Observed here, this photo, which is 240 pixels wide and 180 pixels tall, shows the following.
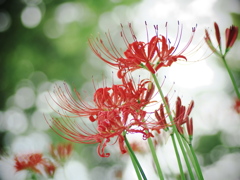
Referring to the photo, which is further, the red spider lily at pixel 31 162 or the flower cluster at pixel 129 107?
the red spider lily at pixel 31 162

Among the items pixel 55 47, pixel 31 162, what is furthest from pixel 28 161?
pixel 55 47

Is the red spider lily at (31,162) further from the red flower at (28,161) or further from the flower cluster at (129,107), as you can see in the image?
the flower cluster at (129,107)

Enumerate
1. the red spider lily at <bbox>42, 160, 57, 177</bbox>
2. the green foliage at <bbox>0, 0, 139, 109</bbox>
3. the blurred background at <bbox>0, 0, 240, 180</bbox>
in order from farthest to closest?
the green foliage at <bbox>0, 0, 139, 109</bbox>
the blurred background at <bbox>0, 0, 240, 180</bbox>
the red spider lily at <bbox>42, 160, 57, 177</bbox>

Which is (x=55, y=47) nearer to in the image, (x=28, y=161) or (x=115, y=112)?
(x=28, y=161)

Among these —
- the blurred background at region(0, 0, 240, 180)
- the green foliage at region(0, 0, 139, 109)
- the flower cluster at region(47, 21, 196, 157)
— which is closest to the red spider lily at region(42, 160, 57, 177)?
the flower cluster at region(47, 21, 196, 157)

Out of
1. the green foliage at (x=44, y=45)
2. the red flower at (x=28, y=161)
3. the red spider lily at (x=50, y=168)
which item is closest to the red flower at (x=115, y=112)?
the red spider lily at (x=50, y=168)

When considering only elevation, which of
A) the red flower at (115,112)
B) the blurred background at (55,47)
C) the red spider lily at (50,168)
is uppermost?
the blurred background at (55,47)

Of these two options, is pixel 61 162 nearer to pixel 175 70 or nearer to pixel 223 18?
pixel 175 70

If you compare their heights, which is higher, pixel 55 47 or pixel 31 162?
pixel 55 47

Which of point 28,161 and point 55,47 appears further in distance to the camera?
point 55,47

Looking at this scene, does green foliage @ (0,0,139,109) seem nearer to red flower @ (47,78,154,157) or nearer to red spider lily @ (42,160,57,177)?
red spider lily @ (42,160,57,177)

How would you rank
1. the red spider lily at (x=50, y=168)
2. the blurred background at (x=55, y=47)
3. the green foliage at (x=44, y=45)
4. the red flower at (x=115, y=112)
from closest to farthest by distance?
1. the red flower at (x=115, y=112)
2. the red spider lily at (x=50, y=168)
3. the blurred background at (x=55, y=47)
4. the green foliage at (x=44, y=45)

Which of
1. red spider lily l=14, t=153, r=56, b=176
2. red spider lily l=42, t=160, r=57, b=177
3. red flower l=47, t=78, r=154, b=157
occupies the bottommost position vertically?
red spider lily l=42, t=160, r=57, b=177
